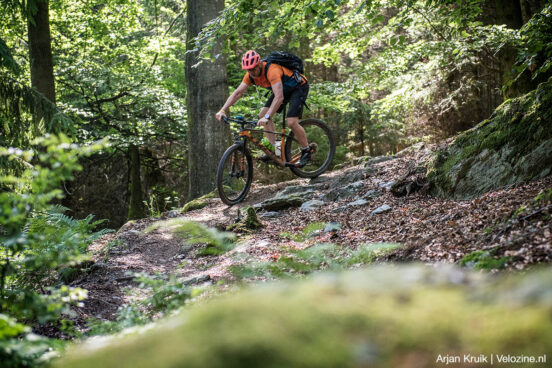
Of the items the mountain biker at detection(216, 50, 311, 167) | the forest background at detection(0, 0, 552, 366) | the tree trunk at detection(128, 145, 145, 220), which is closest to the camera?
the forest background at detection(0, 0, 552, 366)

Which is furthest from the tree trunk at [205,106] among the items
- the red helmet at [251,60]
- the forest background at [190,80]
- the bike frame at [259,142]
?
the red helmet at [251,60]

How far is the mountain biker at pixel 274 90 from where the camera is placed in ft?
23.9

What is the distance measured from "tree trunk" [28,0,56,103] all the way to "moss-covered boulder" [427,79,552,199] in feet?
30.5

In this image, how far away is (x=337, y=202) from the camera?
6.97 m

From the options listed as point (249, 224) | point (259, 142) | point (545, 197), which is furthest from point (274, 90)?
point (545, 197)

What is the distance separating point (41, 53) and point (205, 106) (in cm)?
431

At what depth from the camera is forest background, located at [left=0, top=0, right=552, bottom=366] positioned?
18.7 ft

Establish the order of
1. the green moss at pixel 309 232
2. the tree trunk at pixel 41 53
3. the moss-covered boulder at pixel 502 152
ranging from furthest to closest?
1. the tree trunk at pixel 41 53
2. the green moss at pixel 309 232
3. the moss-covered boulder at pixel 502 152

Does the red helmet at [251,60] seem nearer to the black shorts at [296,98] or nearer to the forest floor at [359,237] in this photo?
the black shorts at [296,98]

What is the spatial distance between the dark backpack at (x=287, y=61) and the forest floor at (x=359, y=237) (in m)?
2.20

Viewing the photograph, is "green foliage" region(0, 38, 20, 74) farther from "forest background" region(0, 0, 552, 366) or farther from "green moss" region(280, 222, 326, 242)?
"green moss" region(280, 222, 326, 242)

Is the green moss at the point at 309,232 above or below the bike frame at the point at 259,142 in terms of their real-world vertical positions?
below

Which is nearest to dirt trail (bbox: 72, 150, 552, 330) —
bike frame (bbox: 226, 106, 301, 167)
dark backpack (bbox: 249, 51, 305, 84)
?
bike frame (bbox: 226, 106, 301, 167)

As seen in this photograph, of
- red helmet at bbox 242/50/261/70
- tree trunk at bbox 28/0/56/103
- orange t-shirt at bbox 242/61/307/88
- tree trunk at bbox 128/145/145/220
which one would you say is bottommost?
tree trunk at bbox 128/145/145/220
